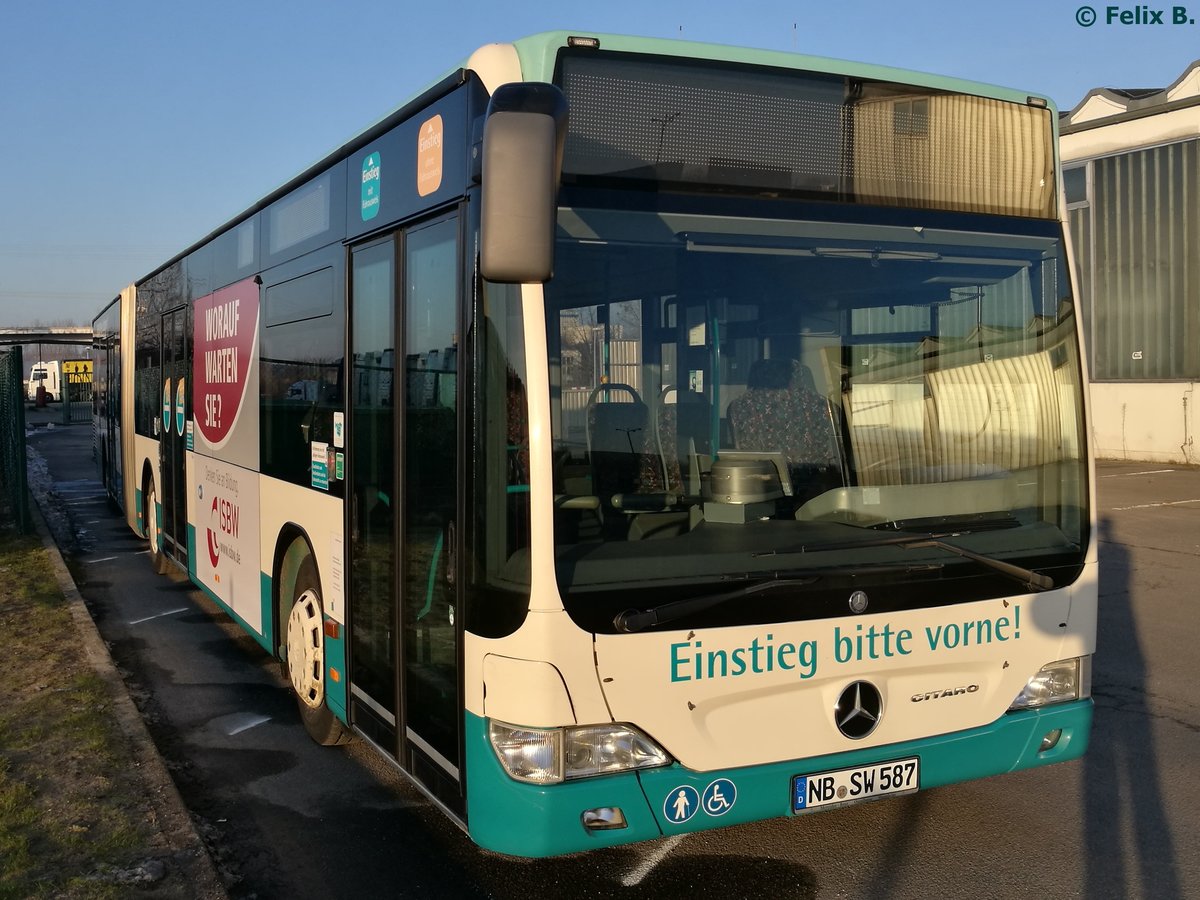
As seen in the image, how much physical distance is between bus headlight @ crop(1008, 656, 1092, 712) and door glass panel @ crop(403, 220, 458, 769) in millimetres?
2050

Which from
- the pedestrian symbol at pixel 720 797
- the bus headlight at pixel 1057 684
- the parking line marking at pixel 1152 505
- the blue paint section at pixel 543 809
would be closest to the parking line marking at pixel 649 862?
the pedestrian symbol at pixel 720 797

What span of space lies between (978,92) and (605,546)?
89.5 inches

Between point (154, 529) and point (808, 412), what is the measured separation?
28.1ft

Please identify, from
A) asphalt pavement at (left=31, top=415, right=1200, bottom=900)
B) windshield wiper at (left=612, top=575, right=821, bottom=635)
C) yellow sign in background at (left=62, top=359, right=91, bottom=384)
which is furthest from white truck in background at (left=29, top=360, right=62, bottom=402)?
windshield wiper at (left=612, top=575, right=821, bottom=635)

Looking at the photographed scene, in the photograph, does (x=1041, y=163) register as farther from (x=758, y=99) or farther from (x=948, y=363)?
(x=758, y=99)

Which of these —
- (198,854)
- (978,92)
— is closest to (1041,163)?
(978,92)

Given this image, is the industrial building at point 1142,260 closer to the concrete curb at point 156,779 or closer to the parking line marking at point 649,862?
the concrete curb at point 156,779

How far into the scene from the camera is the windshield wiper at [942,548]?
364cm

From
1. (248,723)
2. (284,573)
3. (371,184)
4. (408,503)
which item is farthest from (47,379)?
(408,503)

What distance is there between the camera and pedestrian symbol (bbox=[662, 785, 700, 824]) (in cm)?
349

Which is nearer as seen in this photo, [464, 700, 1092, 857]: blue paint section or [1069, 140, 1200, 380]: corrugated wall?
[464, 700, 1092, 857]: blue paint section

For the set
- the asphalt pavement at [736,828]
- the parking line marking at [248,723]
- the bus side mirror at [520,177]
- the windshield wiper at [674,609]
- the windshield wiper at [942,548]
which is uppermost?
the bus side mirror at [520,177]

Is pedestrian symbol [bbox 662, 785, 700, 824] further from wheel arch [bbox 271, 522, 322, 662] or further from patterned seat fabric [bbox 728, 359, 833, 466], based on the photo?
wheel arch [bbox 271, 522, 322, 662]

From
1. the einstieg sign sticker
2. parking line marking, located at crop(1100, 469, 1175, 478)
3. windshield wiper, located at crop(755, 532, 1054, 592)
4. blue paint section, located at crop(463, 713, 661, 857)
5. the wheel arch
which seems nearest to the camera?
blue paint section, located at crop(463, 713, 661, 857)
